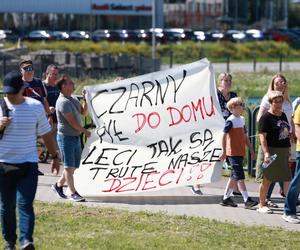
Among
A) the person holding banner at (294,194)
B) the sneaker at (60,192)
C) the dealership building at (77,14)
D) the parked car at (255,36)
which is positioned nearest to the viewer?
the person holding banner at (294,194)

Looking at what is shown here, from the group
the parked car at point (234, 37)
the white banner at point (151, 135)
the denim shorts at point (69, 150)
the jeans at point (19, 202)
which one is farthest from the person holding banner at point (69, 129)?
the parked car at point (234, 37)

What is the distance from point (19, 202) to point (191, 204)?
13.1ft

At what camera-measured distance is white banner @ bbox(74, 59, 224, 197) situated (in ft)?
43.2

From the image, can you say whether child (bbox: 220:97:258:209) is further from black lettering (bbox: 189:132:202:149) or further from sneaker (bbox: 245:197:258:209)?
black lettering (bbox: 189:132:202:149)

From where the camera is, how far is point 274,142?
12.1m

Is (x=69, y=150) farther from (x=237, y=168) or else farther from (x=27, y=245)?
(x=27, y=245)

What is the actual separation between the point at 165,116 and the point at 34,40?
60.8 metres

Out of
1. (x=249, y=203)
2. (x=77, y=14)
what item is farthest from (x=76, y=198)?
(x=77, y=14)

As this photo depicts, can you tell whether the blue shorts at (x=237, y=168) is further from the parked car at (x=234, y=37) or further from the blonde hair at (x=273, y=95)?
the parked car at (x=234, y=37)

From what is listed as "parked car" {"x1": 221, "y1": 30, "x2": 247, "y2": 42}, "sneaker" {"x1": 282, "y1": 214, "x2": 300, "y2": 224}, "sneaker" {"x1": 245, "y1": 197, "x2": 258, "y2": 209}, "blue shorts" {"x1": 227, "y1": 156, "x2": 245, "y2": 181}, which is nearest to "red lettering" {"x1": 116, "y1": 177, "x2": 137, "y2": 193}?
"blue shorts" {"x1": 227, "y1": 156, "x2": 245, "y2": 181}

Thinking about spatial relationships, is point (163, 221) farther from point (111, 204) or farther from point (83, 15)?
point (83, 15)

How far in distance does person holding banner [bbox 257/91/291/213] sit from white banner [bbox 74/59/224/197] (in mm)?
1280

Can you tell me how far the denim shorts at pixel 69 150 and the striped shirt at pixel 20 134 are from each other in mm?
3443

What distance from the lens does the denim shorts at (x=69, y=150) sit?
1273 cm
